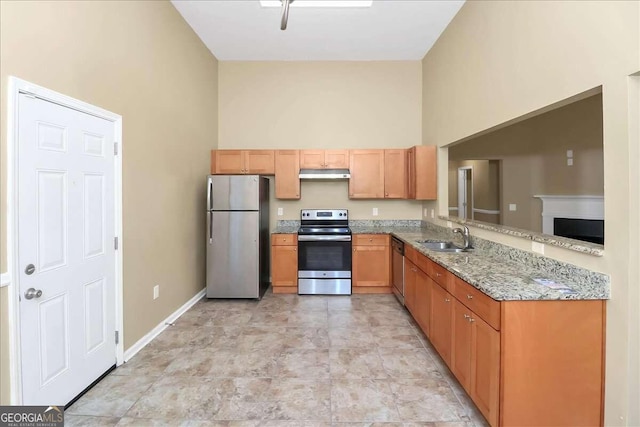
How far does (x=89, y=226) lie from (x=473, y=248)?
3399 millimetres

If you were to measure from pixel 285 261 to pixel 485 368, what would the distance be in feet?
10.3

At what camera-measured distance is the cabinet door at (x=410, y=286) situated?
3406mm

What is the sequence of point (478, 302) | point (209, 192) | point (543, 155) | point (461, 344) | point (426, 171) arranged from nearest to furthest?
1. point (478, 302)
2. point (461, 344)
3. point (209, 192)
4. point (426, 171)
5. point (543, 155)

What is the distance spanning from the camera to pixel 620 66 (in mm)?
1575

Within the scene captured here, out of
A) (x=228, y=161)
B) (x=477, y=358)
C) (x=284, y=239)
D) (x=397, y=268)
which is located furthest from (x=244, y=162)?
(x=477, y=358)

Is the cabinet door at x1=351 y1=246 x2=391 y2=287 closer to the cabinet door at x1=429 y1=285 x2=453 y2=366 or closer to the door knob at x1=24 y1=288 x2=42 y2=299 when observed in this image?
the cabinet door at x1=429 y1=285 x2=453 y2=366

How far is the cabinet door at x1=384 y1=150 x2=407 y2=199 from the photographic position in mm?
4840

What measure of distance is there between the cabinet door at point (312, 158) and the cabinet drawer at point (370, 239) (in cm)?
123

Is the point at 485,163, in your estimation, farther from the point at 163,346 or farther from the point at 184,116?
the point at 163,346

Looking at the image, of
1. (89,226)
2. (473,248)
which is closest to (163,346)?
(89,226)

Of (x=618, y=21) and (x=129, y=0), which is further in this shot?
(x=129, y=0)

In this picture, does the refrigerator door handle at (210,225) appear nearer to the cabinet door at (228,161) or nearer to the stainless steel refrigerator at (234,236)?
the stainless steel refrigerator at (234,236)

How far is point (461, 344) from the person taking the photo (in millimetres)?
2176

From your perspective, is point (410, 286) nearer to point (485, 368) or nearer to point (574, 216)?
point (485, 368)
